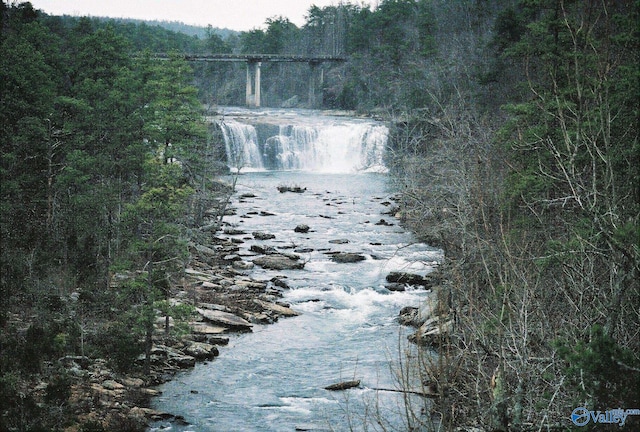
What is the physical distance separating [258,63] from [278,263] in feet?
172

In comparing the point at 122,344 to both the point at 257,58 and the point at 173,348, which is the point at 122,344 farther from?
the point at 257,58

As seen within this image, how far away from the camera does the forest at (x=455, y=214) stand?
9102 mm

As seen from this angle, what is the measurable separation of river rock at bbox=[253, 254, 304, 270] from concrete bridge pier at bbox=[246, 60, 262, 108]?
50877 mm

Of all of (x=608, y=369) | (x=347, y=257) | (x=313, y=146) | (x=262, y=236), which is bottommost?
(x=347, y=257)

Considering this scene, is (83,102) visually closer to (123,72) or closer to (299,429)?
(123,72)

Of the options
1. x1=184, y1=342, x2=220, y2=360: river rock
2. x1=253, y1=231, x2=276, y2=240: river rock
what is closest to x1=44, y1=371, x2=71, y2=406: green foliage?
x1=184, y1=342, x2=220, y2=360: river rock

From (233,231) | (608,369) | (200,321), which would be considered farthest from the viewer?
(233,231)

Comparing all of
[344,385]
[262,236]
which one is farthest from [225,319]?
[262,236]

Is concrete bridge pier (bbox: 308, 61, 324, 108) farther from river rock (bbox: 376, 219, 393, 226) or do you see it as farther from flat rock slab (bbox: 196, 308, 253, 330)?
flat rock slab (bbox: 196, 308, 253, 330)

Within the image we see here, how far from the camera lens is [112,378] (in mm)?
15195

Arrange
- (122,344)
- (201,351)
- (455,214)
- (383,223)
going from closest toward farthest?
(122,344) < (455,214) < (201,351) < (383,223)

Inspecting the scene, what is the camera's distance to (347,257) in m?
27.2

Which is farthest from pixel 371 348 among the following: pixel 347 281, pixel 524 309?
pixel 524 309

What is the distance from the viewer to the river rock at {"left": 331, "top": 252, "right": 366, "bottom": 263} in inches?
1067
